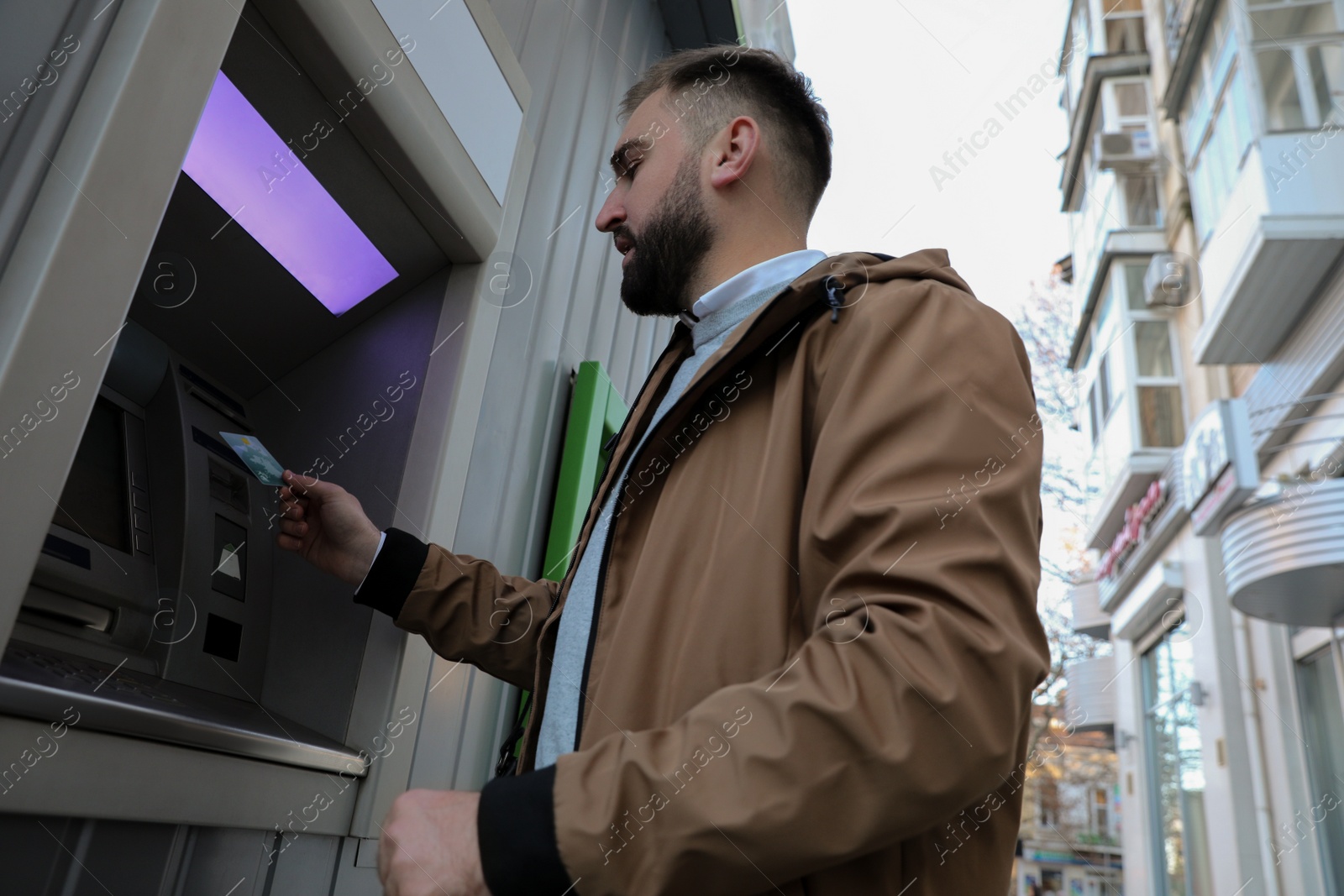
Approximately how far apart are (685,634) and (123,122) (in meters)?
0.90

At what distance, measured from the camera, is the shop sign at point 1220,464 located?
849 centimetres

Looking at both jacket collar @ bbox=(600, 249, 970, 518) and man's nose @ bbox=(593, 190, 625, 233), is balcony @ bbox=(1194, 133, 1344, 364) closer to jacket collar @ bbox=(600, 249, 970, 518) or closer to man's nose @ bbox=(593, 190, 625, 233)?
man's nose @ bbox=(593, 190, 625, 233)

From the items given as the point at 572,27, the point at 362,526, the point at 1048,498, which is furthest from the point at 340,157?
the point at 1048,498

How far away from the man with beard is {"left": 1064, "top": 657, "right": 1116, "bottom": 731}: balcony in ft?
54.2

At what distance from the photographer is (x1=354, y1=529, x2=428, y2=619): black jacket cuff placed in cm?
173

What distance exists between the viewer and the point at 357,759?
173cm

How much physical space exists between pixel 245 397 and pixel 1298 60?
9.91m

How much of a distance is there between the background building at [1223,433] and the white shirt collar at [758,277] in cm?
653

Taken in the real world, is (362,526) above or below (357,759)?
above

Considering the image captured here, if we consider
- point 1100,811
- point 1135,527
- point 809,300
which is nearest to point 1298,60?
point 1135,527

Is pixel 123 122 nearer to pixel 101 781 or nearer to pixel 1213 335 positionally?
pixel 101 781

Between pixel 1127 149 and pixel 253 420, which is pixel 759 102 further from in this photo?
pixel 1127 149

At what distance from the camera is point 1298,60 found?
8484 mm

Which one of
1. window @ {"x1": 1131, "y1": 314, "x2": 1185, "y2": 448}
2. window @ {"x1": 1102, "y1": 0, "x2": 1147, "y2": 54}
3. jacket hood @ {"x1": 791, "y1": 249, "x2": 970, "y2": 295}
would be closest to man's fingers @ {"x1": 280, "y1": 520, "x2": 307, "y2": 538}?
jacket hood @ {"x1": 791, "y1": 249, "x2": 970, "y2": 295}
